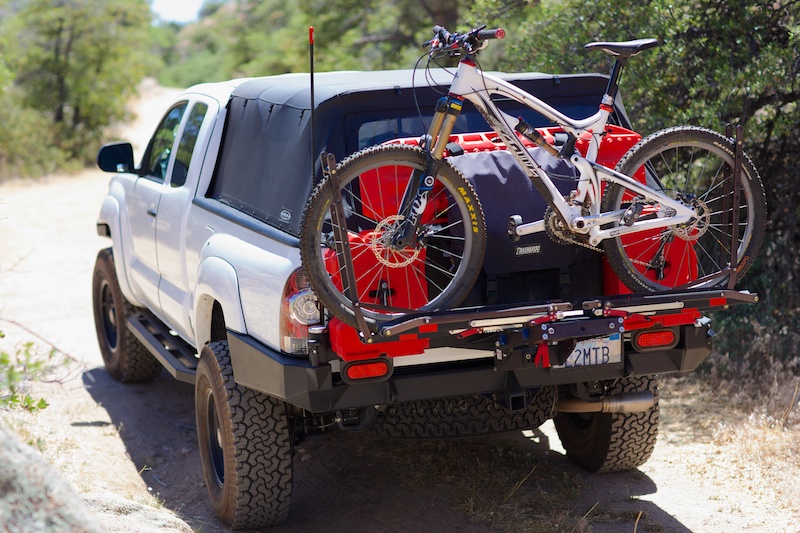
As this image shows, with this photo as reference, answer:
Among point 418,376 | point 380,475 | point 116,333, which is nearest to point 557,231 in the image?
point 418,376

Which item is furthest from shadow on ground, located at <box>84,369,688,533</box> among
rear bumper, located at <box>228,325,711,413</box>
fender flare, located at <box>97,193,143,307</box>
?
fender flare, located at <box>97,193,143,307</box>

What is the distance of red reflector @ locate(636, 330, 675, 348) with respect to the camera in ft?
13.8

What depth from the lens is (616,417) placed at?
16.5 ft

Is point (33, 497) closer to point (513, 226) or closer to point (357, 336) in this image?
point (357, 336)

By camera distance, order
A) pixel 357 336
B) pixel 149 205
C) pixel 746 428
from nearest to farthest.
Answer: pixel 357 336
pixel 746 428
pixel 149 205

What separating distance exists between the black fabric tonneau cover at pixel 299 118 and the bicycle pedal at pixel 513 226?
750 millimetres

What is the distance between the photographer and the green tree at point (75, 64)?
2397cm

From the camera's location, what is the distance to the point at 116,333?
726 cm

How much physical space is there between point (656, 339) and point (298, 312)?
1.59 m

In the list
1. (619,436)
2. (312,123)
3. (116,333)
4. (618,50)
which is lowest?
(619,436)

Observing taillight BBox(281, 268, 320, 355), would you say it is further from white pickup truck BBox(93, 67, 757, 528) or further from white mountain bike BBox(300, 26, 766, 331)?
white mountain bike BBox(300, 26, 766, 331)

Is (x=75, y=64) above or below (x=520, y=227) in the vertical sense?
above

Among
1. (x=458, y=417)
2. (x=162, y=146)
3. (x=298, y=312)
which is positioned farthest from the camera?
(x=162, y=146)

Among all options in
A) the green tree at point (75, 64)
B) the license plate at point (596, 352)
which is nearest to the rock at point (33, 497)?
the license plate at point (596, 352)
